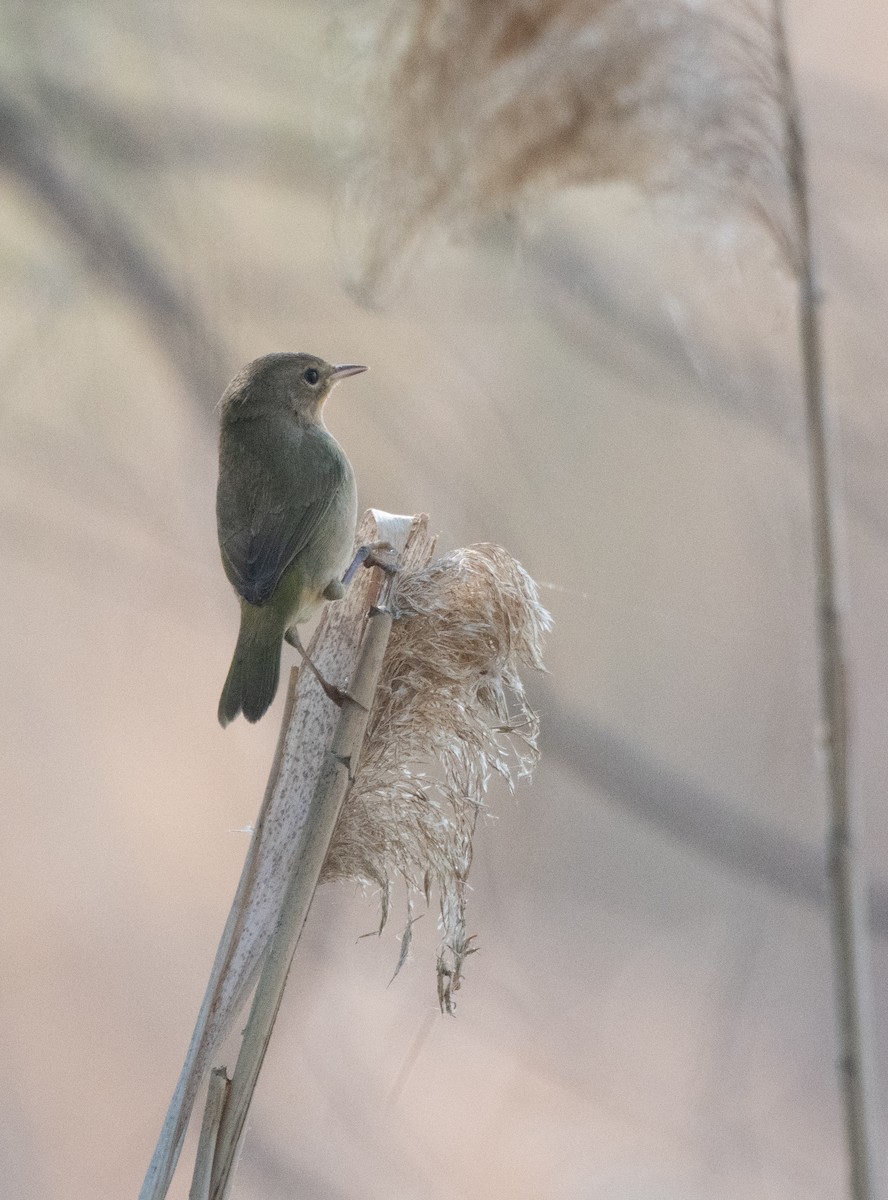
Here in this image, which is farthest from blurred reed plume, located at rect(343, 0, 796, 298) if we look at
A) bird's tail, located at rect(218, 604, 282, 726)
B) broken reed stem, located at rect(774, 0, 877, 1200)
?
bird's tail, located at rect(218, 604, 282, 726)

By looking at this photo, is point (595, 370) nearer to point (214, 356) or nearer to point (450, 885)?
point (214, 356)

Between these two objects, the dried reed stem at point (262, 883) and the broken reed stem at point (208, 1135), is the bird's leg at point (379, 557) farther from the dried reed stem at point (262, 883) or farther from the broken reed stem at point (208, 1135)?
the broken reed stem at point (208, 1135)

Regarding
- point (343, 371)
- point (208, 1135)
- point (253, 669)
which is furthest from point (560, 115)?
point (208, 1135)

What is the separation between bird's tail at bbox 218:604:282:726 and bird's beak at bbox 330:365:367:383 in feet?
2.07

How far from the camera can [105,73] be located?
11.8ft

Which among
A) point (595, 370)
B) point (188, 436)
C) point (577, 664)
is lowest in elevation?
point (577, 664)

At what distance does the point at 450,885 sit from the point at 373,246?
1.27m

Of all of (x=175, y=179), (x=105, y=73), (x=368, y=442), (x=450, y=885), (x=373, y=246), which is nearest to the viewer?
(x=450, y=885)

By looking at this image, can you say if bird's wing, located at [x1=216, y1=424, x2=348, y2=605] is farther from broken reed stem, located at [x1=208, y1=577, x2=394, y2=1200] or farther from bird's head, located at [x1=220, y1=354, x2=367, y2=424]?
broken reed stem, located at [x1=208, y1=577, x2=394, y2=1200]

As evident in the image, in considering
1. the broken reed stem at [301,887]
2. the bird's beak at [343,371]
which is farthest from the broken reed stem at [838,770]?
the bird's beak at [343,371]

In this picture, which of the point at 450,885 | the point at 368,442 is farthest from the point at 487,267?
the point at 450,885

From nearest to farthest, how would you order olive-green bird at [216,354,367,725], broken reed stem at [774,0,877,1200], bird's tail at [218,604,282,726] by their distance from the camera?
broken reed stem at [774,0,877,1200]
bird's tail at [218,604,282,726]
olive-green bird at [216,354,367,725]

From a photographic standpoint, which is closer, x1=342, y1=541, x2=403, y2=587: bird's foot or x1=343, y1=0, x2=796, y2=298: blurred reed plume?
x1=343, y1=0, x2=796, y2=298: blurred reed plume

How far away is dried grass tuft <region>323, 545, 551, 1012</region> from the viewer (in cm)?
154
